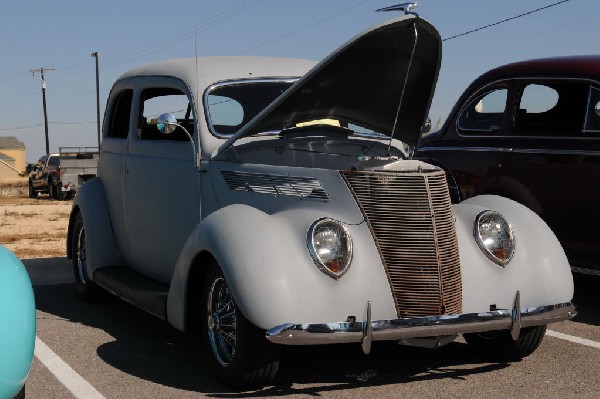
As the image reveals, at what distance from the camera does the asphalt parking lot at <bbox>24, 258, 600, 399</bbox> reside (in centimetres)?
493

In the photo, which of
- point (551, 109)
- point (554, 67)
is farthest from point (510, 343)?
point (554, 67)

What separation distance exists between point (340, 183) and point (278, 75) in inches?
75.2

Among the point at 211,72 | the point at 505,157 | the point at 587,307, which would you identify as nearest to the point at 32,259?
the point at 211,72

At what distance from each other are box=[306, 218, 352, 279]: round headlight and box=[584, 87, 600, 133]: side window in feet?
11.1

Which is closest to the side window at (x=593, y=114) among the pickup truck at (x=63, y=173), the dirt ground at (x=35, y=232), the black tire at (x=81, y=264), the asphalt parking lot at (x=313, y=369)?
the asphalt parking lot at (x=313, y=369)

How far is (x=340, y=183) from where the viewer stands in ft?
16.1

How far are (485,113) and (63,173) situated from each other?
22411mm

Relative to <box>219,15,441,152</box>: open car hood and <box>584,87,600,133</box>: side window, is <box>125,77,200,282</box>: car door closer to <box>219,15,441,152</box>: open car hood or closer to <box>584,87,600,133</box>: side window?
<box>219,15,441,152</box>: open car hood

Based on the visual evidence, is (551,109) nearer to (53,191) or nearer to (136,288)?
(136,288)

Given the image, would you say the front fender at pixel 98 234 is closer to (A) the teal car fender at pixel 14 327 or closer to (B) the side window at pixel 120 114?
(B) the side window at pixel 120 114

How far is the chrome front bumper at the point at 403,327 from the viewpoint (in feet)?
14.6

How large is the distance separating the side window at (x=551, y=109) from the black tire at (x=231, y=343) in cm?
380

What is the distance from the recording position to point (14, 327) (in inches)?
142

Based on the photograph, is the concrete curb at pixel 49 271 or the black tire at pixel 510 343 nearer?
the black tire at pixel 510 343
